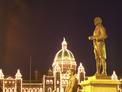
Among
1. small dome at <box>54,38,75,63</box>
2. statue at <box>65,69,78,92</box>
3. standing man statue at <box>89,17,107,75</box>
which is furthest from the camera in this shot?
small dome at <box>54,38,75,63</box>

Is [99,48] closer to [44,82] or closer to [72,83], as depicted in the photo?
[72,83]

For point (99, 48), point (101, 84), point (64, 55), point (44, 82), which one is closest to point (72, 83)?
point (101, 84)

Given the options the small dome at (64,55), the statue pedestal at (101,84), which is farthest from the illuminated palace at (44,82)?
the statue pedestal at (101,84)

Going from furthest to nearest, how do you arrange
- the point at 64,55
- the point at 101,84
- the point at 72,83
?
the point at 64,55, the point at 72,83, the point at 101,84

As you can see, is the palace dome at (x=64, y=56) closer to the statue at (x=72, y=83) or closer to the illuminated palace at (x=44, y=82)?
the illuminated palace at (x=44, y=82)

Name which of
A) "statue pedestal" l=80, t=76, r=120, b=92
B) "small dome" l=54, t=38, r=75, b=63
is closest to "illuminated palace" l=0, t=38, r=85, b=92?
"small dome" l=54, t=38, r=75, b=63

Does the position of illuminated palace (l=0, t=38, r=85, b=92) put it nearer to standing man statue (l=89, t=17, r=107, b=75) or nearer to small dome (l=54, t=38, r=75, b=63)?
small dome (l=54, t=38, r=75, b=63)

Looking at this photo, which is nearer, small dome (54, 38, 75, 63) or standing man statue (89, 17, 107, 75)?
standing man statue (89, 17, 107, 75)

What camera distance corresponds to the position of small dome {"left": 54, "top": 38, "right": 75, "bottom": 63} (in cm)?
8822

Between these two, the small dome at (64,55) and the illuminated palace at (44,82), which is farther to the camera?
the small dome at (64,55)

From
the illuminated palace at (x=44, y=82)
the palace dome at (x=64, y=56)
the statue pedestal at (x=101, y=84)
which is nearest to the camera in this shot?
the statue pedestal at (x=101, y=84)

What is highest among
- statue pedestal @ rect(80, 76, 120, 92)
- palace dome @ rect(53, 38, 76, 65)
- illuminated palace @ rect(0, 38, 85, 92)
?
palace dome @ rect(53, 38, 76, 65)

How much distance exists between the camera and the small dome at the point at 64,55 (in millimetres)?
88225

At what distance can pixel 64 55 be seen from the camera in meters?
89.4
